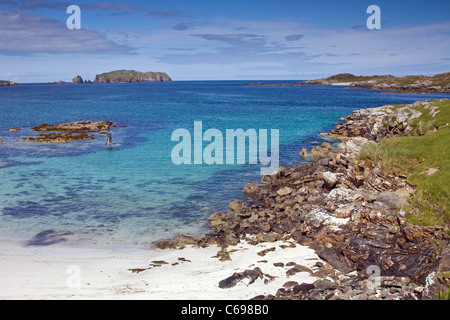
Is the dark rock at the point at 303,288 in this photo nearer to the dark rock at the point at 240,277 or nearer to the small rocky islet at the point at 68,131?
the dark rock at the point at 240,277

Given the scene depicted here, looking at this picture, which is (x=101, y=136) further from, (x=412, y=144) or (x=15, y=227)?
(x=412, y=144)

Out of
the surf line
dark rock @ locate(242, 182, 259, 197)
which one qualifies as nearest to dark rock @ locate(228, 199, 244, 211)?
dark rock @ locate(242, 182, 259, 197)

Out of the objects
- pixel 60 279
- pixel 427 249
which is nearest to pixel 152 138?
pixel 60 279

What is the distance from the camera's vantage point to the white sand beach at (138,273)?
14.9 metres

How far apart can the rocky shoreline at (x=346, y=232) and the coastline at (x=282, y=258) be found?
0.16ft

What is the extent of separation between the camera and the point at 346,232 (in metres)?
18.6

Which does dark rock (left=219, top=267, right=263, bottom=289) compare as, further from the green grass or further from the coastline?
the green grass

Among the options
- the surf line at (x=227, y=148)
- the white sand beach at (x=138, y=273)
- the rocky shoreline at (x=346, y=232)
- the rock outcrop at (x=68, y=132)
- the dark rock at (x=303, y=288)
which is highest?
the rock outcrop at (x=68, y=132)

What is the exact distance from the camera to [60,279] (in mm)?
16297

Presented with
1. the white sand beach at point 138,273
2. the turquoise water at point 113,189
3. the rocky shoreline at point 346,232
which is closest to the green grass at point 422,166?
the rocky shoreline at point 346,232

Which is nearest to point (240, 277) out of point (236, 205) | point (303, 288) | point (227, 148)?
point (303, 288)

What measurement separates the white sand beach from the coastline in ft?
0.15

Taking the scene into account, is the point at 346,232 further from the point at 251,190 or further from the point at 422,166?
the point at 251,190

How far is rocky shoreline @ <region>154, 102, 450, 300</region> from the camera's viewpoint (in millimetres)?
14211
